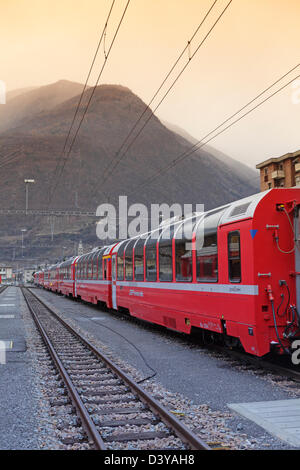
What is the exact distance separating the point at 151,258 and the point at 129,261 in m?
3.03

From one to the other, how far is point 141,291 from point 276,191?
26.3ft

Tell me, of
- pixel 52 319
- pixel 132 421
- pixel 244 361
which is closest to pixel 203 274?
pixel 244 361

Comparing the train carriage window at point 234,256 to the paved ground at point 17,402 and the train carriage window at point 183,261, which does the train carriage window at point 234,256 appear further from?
the paved ground at point 17,402

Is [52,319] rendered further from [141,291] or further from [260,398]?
[260,398]

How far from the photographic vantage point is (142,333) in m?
15.4

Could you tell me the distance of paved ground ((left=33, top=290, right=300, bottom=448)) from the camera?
23.3ft

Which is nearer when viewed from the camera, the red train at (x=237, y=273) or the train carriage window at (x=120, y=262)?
the red train at (x=237, y=273)

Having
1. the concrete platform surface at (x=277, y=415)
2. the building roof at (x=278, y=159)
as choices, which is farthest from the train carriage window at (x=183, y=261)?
the building roof at (x=278, y=159)

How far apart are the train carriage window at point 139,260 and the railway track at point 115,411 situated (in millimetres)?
5468

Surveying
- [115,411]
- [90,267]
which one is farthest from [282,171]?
[115,411]

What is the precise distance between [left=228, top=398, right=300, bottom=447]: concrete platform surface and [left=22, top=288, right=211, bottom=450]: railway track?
0.99 metres

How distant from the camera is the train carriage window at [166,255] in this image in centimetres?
1296
